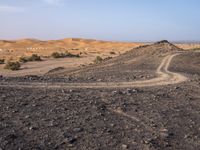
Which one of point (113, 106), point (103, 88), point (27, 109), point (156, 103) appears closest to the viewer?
point (27, 109)

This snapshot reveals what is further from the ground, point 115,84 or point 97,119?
point 97,119

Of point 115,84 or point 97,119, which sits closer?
point 97,119

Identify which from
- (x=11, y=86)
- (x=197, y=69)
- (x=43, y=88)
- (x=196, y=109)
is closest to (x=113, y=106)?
(x=196, y=109)

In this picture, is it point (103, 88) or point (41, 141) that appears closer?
point (41, 141)

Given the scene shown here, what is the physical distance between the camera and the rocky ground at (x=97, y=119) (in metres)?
9.32

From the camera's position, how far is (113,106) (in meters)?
12.2

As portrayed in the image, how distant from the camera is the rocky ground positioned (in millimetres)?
9320

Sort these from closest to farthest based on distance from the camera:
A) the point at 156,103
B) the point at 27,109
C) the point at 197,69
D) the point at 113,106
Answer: the point at 27,109, the point at 113,106, the point at 156,103, the point at 197,69

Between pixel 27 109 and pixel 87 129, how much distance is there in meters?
1.98

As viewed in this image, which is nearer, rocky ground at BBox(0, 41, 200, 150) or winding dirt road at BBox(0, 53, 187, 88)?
rocky ground at BBox(0, 41, 200, 150)

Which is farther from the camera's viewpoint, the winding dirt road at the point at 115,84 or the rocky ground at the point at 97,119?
the winding dirt road at the point at 115,84

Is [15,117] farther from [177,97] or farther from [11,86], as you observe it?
[177,97]

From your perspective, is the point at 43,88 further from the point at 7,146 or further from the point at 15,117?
the point at 7,146

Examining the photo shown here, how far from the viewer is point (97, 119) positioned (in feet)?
35.7
